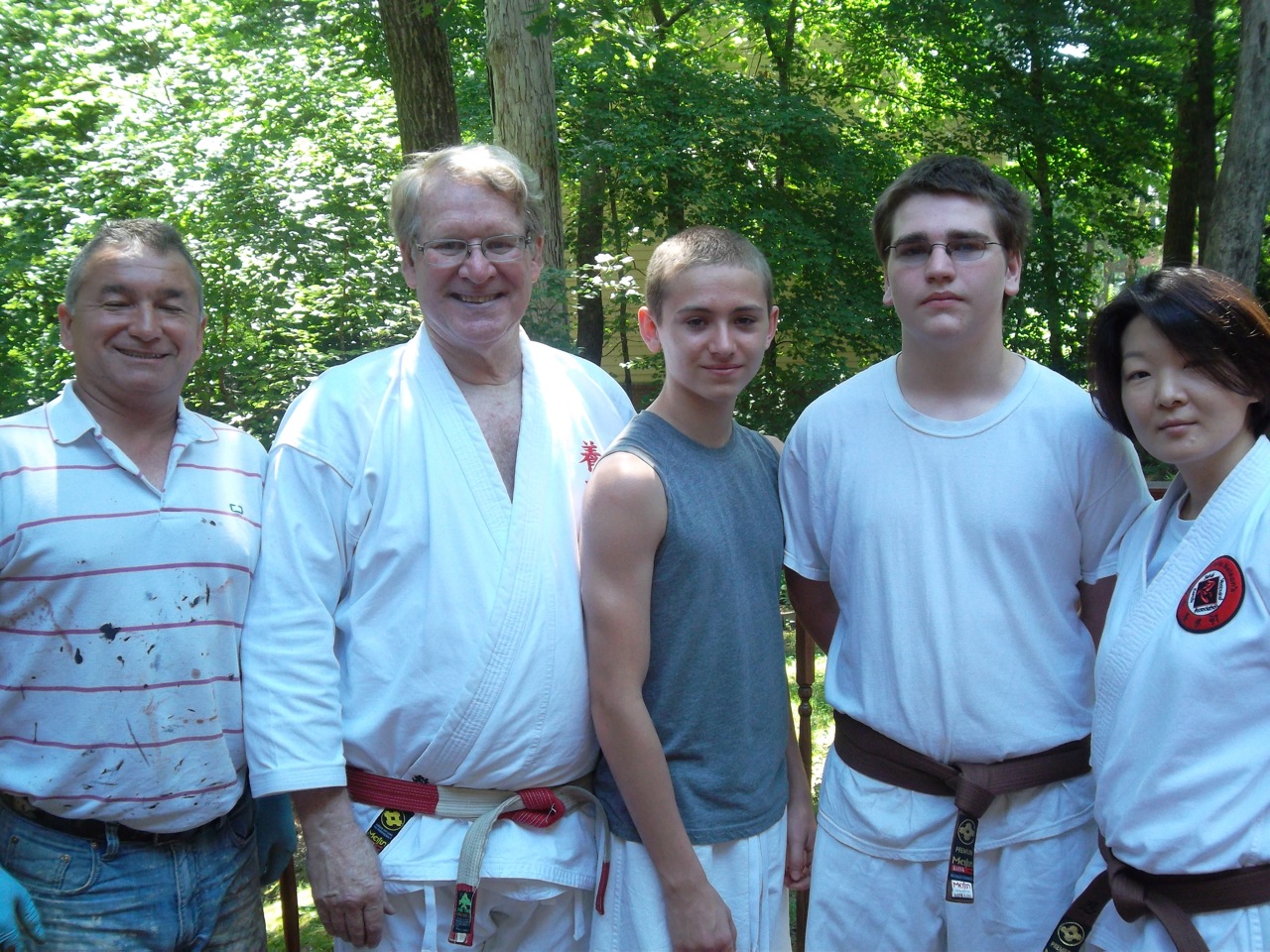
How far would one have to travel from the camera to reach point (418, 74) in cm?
555

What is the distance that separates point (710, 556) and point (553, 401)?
52cm

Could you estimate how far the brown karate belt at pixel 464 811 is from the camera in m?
1.97

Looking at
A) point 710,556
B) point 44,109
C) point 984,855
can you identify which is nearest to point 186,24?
point 44,109

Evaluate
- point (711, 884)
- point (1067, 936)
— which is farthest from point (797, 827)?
point (1067, 936)

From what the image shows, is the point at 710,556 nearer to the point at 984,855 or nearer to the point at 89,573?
the point at 984,855

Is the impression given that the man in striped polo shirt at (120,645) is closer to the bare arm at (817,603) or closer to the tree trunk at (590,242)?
the bare arm at (817,603)

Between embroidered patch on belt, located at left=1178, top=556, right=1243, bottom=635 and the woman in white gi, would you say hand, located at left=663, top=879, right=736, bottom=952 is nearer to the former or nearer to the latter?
the woman in white gi

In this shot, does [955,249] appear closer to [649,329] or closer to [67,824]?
[649,329]

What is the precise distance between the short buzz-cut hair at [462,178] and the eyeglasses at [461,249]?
70 mm

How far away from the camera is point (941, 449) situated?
2.07 meters

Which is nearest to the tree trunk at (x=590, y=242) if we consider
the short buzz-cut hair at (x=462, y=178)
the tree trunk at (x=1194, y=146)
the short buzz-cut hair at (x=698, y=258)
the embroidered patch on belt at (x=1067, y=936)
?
the tree trunk at (x=1194, y=146)

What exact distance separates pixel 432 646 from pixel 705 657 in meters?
0.52

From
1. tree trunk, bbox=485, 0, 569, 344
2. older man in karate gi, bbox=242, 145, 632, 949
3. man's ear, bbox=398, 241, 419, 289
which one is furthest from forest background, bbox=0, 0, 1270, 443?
older man in karate gi, bbox=242, 145, 632, 949

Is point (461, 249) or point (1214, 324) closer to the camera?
point (1214, 324)
